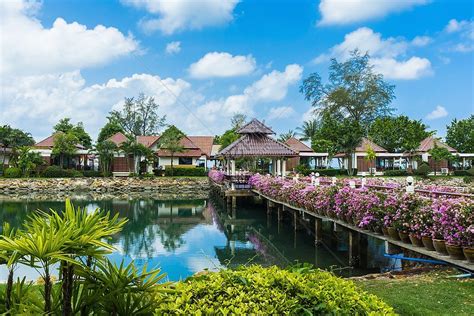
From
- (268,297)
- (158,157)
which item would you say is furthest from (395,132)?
(268,297)

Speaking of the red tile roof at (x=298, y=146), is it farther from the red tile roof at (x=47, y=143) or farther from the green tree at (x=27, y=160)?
the green tree at (x=27, y=160)

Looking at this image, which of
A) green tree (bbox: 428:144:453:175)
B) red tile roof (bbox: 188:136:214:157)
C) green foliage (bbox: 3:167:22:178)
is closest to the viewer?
green tree (bbox: 428:144:453:175)

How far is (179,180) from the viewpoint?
39625mm

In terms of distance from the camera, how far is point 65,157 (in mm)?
44531

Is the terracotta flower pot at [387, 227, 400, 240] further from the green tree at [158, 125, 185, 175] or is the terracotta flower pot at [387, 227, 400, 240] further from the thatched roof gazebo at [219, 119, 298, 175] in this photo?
the green tree at [158, 125, 185, 175]

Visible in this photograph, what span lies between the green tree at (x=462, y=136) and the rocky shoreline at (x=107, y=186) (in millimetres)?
32644

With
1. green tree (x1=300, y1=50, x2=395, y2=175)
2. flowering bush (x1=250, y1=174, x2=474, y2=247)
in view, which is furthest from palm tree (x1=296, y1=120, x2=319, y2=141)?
flowering bush (x1=250, y1=174, x2=474, y2=247)

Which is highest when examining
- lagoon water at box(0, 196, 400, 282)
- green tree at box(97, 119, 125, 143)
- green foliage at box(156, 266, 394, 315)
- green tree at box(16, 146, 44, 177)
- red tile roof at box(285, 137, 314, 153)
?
green tree at box(97, 119, 125, 143)

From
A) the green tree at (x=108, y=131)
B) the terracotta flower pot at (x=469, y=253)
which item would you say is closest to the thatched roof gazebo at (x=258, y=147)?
the terracotta flower pot at (x=469, y=253)

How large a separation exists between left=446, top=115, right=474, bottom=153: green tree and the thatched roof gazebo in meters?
36.4

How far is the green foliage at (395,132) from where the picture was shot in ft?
149

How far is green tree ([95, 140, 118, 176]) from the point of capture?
136ft

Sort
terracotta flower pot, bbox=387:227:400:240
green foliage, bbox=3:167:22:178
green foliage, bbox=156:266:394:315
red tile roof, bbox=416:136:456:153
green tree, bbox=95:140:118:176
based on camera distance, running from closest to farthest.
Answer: green foliage, bbox=156:266:394:315
terracotta flower pot, bbox=387:227:400:240
green foliage, bbox=3:167:22:178
green tree, bbox=95:140:118:176
red tile roof, bbox=416:136:456:153

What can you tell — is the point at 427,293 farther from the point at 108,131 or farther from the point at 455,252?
the point at 108,131
